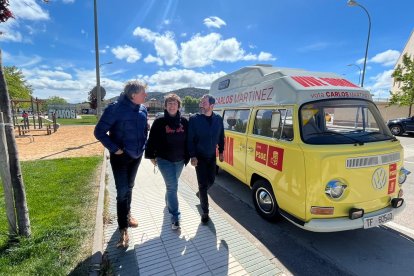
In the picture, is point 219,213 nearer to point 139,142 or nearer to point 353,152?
point 139,142

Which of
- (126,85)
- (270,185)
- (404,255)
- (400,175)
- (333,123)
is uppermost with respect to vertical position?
(126,85)

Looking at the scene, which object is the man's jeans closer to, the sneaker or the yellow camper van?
the sneaker

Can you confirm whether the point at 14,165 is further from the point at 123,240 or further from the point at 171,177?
the point at 171,177

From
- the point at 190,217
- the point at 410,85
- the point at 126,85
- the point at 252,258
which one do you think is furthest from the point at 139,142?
the point at 410,85

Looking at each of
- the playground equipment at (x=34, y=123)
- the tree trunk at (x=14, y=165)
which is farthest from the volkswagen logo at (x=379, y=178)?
the playground equipment at (x=34, y=123)

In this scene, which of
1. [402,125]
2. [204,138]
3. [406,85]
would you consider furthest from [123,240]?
[406,85]

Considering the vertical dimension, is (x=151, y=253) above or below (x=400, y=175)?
below

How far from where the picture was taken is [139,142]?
3420 mm

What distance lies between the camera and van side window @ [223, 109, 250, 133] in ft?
17.1

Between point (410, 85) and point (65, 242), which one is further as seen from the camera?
point (410, 85)

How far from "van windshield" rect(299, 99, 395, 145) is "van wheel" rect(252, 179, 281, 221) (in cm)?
117

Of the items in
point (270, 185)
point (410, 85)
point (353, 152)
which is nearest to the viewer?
point (353, 152)

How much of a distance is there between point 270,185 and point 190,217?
1.47 meters

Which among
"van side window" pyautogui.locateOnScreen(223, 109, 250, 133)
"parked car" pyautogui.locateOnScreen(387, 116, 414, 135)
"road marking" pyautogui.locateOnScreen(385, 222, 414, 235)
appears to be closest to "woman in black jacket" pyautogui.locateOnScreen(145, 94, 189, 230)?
"van side window" pyautogui.locateOnScreen(223, 109, 250, 133)
